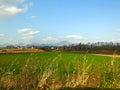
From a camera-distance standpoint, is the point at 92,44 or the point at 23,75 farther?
the point at 92,44

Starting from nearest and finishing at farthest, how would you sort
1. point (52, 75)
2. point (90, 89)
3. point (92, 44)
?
point (90, 89) → point (52, 75) → point (92, 44)

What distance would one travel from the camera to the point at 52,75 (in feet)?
30.1

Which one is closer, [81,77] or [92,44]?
[81,77]

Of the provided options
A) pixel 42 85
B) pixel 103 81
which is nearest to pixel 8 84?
pixel 42 85

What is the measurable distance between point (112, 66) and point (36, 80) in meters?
2.81

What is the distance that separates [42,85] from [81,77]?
1.60 m

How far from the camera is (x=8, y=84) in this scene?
8.57m

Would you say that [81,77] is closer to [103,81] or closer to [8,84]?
[103,81]

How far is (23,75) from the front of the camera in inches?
348

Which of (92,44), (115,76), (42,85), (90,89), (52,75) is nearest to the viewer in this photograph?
(90,89)

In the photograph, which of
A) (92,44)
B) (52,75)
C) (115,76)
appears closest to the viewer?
(52,75)

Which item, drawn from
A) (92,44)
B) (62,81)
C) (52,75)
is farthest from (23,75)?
(92,44)

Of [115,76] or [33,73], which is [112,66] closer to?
[115,76]

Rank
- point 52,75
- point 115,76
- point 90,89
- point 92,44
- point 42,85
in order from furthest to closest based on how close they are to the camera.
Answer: point 92,44 < point 115,76 < point 52,75 < point 42,85 < point 90,89
